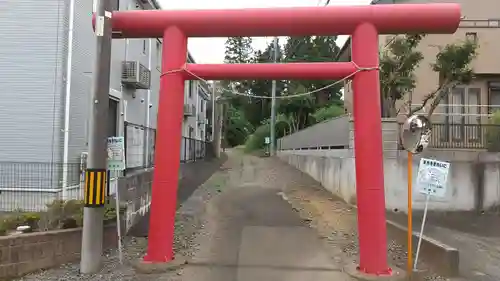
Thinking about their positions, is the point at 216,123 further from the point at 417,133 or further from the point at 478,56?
the point at 417,133

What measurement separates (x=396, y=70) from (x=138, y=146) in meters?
8.22

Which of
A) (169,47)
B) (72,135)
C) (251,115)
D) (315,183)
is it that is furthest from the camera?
(251,115)

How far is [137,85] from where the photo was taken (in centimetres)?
1661

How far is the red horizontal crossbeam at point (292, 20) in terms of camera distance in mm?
7094

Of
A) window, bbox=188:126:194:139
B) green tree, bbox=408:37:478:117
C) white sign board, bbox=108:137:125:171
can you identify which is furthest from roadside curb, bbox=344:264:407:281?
window, bbox=188:126:194:139

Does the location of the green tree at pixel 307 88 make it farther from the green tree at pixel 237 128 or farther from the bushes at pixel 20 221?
the bushes at pixel 20 221

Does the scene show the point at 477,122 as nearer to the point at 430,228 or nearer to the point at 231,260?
the point at 430,228

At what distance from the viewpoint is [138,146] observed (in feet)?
38.7

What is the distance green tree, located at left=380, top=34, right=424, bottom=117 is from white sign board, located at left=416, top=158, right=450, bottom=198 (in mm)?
6321

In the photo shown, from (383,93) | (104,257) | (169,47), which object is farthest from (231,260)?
(383,93)

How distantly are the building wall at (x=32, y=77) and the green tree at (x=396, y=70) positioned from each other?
9312mm

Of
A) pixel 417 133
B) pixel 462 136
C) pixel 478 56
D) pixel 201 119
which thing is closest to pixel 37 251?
pixel 417 133

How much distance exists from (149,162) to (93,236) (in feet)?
20.5

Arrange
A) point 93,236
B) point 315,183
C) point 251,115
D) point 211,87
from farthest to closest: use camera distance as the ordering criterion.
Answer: point 251,115 → point 211,87 → point 315,183 → point 93,236
